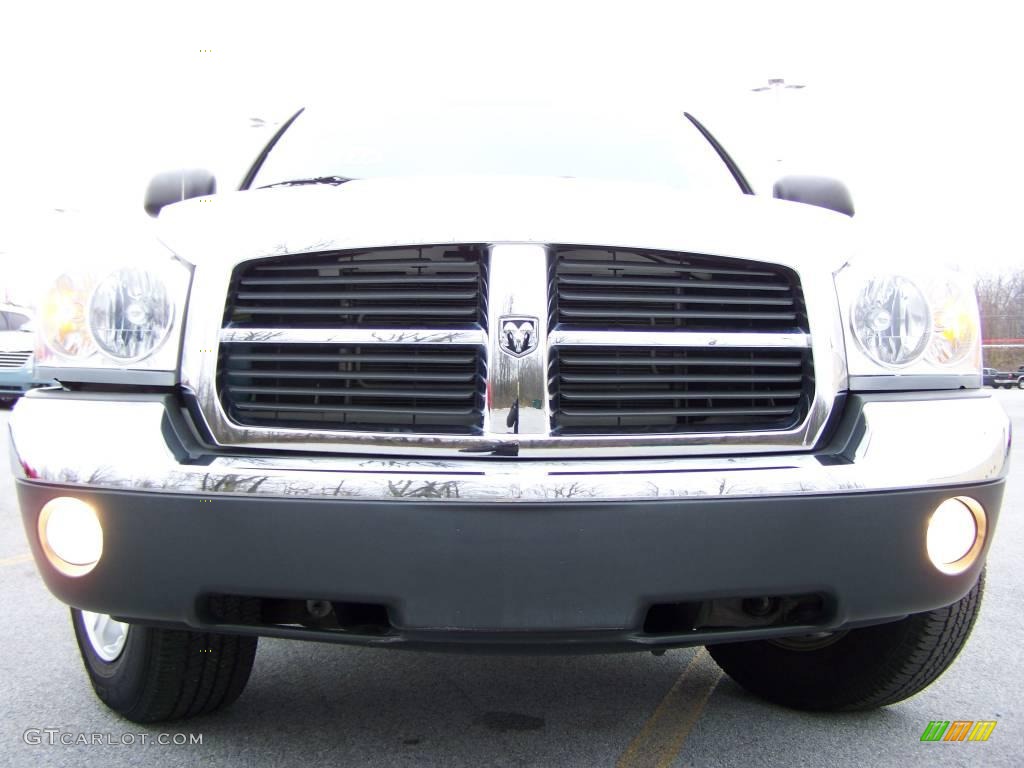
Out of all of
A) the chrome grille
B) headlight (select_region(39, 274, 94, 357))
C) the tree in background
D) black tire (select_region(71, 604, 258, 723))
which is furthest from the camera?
the tree in background

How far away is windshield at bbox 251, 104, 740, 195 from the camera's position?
2990 millimetres

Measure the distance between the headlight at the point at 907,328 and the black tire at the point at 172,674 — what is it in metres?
1.66

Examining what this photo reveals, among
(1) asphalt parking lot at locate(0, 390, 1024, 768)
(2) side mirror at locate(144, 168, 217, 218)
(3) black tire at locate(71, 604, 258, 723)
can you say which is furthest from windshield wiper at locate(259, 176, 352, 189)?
(1) asphalt parking lot at locate(0, 390, 1024, 768)

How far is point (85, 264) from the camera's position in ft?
6.58

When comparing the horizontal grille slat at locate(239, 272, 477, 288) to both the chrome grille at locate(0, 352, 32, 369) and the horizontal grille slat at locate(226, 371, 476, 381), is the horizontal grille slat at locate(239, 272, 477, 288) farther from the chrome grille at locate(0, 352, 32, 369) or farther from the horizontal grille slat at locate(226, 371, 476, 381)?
the chrome grille at locate(0, 352, 32, 369)

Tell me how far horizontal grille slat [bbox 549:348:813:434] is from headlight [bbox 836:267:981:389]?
0.44 ft

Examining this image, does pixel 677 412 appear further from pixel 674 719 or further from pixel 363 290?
pixel 674 719

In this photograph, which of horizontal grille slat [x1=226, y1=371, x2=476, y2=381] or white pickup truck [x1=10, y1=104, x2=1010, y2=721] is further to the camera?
horizontal grille slat [x1=226, y1=371, x2=476, y2=381]

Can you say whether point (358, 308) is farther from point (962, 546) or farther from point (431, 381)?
point (962, 546)

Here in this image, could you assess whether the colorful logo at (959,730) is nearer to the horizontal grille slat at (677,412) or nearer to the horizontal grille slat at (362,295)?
the horizontal grille slat at (677,412)

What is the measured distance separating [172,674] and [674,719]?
1.31 metres

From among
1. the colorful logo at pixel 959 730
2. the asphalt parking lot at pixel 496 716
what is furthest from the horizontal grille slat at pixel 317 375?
the colorful logo at pixel 959 730

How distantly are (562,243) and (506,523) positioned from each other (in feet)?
1.99

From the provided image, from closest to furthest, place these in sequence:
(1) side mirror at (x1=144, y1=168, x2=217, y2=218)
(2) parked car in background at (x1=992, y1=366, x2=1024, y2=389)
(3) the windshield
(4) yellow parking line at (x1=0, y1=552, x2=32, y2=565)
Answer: (1) side mirror at (x1=144, y1=168, x2=217, y2=218) < (3) the windshield < (4) yellow parking line at (x1=0, y1=552, x2=32, y2=565) < (2) parked car in background at (x1=992, y1=366, x2=1024, y2=389)
